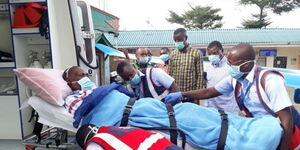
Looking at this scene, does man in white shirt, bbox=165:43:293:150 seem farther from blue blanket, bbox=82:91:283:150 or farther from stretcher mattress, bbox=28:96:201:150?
stretcher mattress, bbox=28:96:201:150

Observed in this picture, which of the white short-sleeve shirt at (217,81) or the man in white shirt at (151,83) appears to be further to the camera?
the white short-sleeve shirt at (217,81)

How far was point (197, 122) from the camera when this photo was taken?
152 cm

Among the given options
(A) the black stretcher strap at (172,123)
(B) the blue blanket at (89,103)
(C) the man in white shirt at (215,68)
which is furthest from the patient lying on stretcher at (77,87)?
(C) the man in white shirt at (215,68)

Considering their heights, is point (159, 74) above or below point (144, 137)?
above

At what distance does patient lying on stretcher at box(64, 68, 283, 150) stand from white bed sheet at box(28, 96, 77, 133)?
0.25 m

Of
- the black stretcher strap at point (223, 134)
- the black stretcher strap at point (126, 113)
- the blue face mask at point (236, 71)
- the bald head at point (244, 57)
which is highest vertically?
the bald head at point (244, 57)

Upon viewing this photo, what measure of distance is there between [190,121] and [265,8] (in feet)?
70.5

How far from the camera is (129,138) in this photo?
1.15m

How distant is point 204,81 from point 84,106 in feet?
6.55

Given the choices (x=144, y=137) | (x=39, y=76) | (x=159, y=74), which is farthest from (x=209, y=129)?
(x=39, y=76)

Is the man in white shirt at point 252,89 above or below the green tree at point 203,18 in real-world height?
below

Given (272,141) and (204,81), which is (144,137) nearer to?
(272,141)

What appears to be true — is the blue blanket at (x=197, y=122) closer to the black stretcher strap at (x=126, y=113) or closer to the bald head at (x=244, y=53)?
the black stretcher strap at (x=126, y=113)

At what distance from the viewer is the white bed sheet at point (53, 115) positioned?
71.6 inches
